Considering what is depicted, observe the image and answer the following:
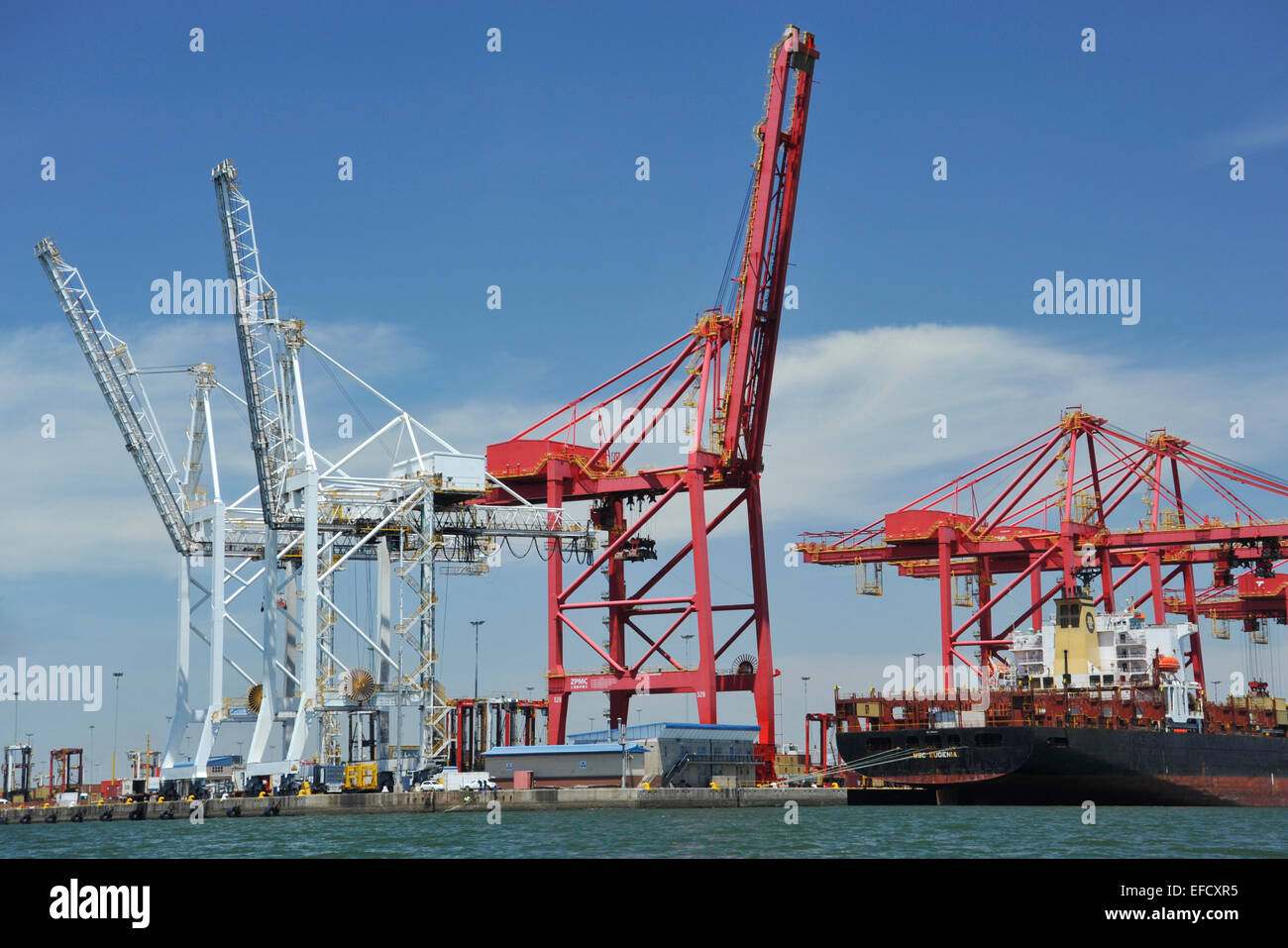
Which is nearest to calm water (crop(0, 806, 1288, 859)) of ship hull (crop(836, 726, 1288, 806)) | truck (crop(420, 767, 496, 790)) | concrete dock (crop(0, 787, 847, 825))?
concrete dock (crop(0, 787, 847, 825))

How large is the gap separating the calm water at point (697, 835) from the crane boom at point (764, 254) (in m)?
18.9

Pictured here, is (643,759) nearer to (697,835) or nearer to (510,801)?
(510,801)

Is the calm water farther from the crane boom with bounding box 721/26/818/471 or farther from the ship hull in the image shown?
the crane boom with bounding box 721/26/818/471

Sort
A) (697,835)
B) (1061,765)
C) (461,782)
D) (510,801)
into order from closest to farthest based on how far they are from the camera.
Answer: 1. (697,835)
2. (510,801)
3. (1061,765)
4. (461,782)

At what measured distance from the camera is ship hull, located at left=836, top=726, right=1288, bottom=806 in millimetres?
57719

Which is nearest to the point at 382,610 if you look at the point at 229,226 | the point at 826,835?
the point at 229,226

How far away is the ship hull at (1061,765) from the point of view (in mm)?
57719

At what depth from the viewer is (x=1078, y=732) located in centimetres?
5838

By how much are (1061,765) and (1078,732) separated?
1.76 m

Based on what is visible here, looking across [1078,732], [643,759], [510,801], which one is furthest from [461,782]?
[1078,732]

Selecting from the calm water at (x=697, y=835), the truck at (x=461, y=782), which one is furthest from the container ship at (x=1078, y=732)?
the truck at (x=461, y=782)

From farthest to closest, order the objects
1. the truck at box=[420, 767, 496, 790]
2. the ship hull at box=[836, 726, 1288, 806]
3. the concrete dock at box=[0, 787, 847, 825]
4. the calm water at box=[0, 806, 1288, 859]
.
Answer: the ship hull at box=[836, 726, 1288, 806], the truck at box=[420, 767, 496, 790], the concrete dock at box=[0, 787, 847, 825], the calm water at box=[0, 806, 1288, 859]

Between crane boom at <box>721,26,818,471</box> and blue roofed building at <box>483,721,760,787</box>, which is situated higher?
crane boom at <box>721,26,818,471</box>

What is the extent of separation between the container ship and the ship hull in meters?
0.05
